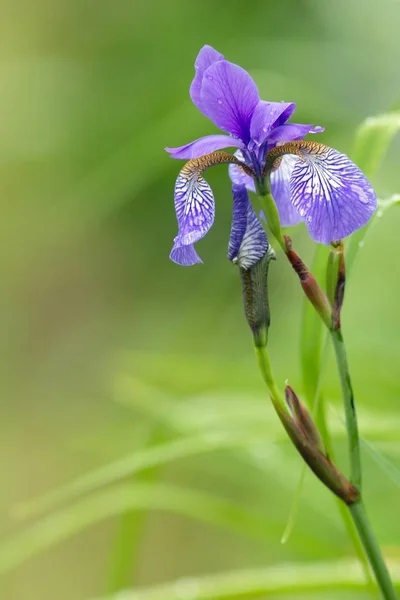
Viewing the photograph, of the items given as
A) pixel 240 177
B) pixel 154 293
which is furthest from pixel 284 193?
pixel 154 293

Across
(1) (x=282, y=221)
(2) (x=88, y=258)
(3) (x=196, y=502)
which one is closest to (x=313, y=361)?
(1) (x=282, y=221)

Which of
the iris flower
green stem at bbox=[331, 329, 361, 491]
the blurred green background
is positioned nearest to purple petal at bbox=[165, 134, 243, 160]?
the iris flower

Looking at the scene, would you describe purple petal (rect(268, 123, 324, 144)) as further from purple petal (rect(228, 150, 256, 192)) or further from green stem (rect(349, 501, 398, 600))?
green stem (rect(349, 501, 398, 600))

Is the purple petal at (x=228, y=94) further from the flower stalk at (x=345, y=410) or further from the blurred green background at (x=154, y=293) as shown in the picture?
the blurred green background at (x=154, y=293)

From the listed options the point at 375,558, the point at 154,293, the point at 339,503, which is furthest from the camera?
the point at 154,293

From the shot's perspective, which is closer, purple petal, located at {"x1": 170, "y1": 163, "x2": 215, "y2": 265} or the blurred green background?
purple petal, located at {"x1": 170, "y1": 163, "x2": 215, "y2": 265}

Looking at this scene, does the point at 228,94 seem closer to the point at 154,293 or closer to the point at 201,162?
the point at 201,162

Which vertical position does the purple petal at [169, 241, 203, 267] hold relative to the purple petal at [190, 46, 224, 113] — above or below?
below
